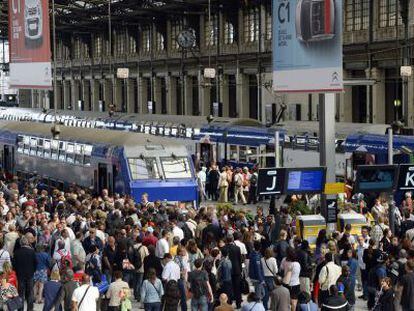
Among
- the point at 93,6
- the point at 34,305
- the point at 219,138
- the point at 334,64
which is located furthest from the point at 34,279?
the point at 93,6

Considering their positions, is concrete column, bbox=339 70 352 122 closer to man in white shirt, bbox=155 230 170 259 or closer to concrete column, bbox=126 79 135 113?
concrete column, bbox=126 79 135 113

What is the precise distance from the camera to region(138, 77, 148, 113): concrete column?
9156 centimetres

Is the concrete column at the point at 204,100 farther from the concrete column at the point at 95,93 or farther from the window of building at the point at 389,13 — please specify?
the concrete column at the point at 95,93

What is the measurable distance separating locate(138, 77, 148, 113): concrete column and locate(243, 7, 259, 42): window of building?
1918 cm

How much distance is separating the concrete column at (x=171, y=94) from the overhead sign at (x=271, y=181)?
60.9 meters

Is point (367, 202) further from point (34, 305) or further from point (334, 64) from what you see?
point (34, 305)

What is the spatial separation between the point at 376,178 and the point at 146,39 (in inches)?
2720

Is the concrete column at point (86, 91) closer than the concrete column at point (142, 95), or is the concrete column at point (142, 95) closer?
the concrete column at point (142, 95)

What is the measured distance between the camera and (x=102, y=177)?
3709cm

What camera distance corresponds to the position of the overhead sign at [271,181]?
2492 cm

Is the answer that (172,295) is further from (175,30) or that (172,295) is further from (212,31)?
(175,30)

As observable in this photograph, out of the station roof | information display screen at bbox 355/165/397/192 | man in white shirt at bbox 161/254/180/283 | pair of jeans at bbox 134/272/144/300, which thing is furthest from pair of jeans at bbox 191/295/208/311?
the station roof

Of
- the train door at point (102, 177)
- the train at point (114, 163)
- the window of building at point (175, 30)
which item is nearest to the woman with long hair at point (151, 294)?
the train at point (114, 163)

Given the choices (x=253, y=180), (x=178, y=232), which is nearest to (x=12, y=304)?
(x=178, y=232)
